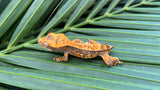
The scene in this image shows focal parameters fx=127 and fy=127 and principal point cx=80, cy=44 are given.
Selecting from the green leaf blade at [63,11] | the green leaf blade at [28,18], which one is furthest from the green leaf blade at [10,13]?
the green leaf blade at [63,11]

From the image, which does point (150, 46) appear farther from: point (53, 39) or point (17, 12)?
point (17, 12)

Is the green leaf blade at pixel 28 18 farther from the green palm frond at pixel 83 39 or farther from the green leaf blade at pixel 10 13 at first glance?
the green leaf blade at pixel 10 13

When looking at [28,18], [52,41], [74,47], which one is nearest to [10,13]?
[28,18]

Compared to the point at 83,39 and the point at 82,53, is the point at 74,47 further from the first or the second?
the point at 83,39

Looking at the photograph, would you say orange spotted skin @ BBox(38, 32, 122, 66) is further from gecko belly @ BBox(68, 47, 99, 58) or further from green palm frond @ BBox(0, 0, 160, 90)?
green palm frond @ BBox(0, 0, 160, 90)

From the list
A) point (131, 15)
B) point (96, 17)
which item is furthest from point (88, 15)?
point (131, 15)
